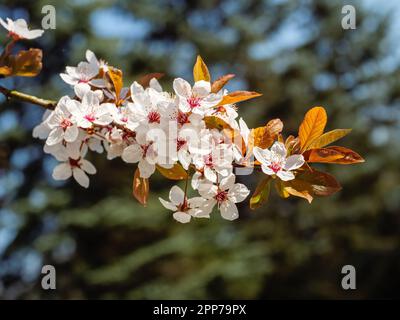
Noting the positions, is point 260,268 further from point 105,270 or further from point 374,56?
point 374,56

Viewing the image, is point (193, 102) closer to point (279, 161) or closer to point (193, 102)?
point (193, 102)

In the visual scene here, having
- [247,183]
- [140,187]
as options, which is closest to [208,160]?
[140,187]

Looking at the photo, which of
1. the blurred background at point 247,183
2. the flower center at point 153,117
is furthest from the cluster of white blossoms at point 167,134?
the blurred background at point 247,183

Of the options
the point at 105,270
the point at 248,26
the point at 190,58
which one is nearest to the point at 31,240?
the point at 105,270

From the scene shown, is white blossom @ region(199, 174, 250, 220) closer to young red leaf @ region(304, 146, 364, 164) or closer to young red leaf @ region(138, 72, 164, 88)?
young red leaf @ region(304, 146, 364, 164)

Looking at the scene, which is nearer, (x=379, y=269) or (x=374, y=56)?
(x=379, y=269)

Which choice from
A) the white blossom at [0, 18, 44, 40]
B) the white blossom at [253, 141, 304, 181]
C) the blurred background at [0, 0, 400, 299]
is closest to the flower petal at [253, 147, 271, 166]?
the white blossom at [253, 141, 304, 181]

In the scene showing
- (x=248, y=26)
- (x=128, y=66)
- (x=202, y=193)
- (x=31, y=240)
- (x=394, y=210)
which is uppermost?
(x=248, y=26)
